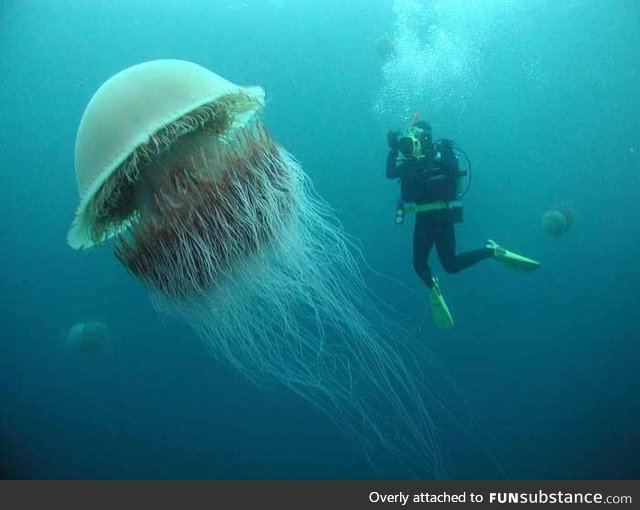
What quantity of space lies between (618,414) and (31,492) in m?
11.5

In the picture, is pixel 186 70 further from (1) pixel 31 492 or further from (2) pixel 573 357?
(2) pixel 573 357

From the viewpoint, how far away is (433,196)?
556 cm

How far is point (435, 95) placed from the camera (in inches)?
498

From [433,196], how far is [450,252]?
782 mm

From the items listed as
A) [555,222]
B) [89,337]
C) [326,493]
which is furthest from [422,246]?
[89,337]

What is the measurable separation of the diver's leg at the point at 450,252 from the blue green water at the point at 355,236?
4.88 metres

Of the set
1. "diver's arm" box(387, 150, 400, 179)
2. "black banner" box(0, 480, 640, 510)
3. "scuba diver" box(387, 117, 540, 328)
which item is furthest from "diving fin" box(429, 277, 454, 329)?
"black banner" box(0, 480, 640, 510)

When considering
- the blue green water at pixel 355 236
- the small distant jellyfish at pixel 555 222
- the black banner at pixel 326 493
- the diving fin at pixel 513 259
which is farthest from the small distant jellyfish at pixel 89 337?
the small distant jellyfish at pixel 555 222

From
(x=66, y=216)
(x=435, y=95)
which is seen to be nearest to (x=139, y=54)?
(x=66, y=216)

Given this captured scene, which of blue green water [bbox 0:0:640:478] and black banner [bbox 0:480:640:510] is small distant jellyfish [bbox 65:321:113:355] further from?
black banner [bbox 0:480:640:510]

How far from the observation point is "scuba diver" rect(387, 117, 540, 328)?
5.35 meters

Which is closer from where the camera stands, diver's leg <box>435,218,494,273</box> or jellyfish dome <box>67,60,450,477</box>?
jellyfish dome <box>67,60,450,477</box>

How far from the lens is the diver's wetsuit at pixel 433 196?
5.41 m

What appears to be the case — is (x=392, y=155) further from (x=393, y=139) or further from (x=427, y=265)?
(x=427, y=265)
